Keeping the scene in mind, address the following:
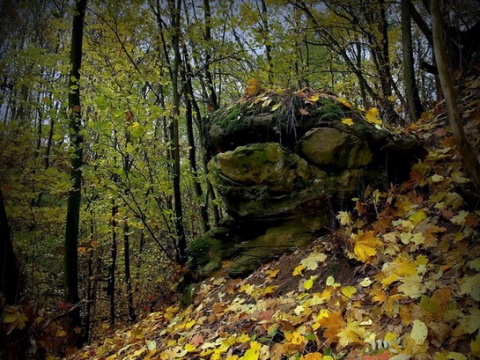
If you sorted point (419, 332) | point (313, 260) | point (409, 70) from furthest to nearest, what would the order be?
point (409, 70) → point (313, 260) → point (419, 332)

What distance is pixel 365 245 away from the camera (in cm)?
285

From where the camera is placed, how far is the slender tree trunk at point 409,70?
466 centimetres

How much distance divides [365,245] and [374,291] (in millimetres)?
558

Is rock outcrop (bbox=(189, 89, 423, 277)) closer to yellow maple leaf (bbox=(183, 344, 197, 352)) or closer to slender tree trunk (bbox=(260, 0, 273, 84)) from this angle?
yellow maple leaf (bbox=(183, 344, 197, 352))

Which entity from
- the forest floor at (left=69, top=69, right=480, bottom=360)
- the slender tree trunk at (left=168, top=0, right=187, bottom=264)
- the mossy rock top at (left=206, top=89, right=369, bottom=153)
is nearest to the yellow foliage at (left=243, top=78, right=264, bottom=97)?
the mossy rock top at (left=206, top=89, right=369, bottom=153)

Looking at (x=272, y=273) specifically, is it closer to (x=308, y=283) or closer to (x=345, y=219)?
(x=308, y=283)

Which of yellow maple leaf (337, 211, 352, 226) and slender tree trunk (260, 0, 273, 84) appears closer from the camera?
yellow maple leaf (337, 211, 352, 226)

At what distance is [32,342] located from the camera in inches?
125

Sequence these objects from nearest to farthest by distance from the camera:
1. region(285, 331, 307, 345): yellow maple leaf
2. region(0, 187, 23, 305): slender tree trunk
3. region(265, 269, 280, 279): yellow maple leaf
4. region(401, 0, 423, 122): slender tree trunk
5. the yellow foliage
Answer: region(285, 331, 307, 345): yellow maple leaf → region(0, 187, 23, 305): slender tree trunk → region(265, 269, 280, 279): yellow maple leaf → region(401, 0, 423, 122): slender tree trunk → the yellow foliage

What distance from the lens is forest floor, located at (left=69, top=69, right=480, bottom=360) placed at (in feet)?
6.23

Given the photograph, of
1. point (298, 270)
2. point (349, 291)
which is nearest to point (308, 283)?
Result: point (298, 270)

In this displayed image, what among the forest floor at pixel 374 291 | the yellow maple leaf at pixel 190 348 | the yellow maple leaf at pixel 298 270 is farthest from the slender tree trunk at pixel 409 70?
the yellow maple leaf at pixel 190 348

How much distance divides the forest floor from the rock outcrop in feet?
0.80

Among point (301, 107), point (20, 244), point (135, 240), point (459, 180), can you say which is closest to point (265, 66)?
point (301, 107)
